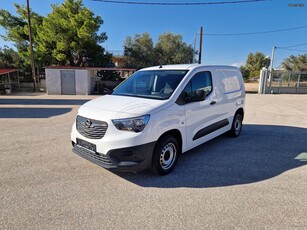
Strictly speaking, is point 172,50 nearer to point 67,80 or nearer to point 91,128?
point 67,80

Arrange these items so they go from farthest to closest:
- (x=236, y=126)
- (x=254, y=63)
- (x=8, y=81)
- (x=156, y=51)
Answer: (x=254, y=63), (x=156, y=51), (x=8, y=81), (x=236, y=126)

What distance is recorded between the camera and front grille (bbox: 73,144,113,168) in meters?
3.18

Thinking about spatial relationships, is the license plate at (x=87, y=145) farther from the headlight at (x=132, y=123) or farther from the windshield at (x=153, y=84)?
the windshield at (x=153, y=84)

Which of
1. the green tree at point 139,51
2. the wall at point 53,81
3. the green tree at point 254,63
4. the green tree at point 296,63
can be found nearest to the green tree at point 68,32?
the wall at point 53,81

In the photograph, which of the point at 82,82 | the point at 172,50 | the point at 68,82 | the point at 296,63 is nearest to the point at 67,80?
the point at 68,82

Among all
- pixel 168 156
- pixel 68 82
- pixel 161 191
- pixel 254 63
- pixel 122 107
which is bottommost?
pixel 161 191

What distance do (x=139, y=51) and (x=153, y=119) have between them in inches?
1151

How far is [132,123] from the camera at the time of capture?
308 cm

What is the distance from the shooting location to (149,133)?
3.12 metres

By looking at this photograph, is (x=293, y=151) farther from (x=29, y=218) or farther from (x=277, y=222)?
(x=29, y=218)

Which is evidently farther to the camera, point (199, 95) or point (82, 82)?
point (82, 82)

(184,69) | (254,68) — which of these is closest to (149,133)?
(184,69)

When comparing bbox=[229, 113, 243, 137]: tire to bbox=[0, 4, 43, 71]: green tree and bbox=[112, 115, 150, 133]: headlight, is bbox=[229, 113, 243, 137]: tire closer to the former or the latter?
bbox=[112, 115, 150, 133]: headlight

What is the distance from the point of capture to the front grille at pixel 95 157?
3182 millimetres
